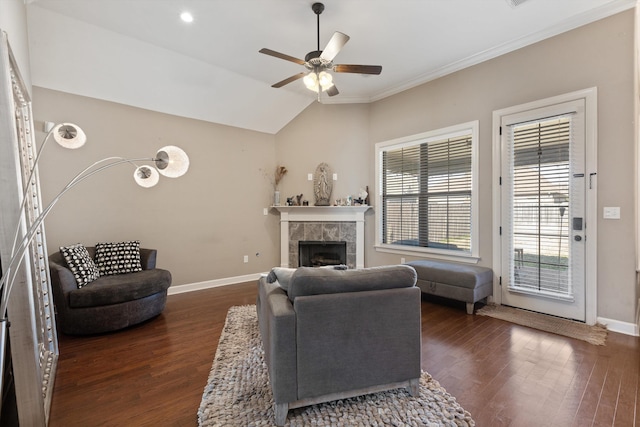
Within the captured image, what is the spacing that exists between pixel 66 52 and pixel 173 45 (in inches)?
42.6

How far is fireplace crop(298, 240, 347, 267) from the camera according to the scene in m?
5.18

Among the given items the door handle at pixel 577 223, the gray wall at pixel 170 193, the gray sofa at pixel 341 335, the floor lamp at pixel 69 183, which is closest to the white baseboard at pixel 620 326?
the door handle at pixel 577 223

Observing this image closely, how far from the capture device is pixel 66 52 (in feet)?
10.3

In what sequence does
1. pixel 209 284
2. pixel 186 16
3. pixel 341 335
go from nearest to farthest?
pixel 341 335, pixel 186 16, pixel 209 284

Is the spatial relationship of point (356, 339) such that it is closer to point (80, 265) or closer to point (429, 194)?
point (80, 265)

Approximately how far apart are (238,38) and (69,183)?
8.08ft

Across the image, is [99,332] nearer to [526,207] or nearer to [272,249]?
[272,249]

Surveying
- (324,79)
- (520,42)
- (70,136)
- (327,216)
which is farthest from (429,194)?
(70,136)

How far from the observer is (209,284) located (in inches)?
179

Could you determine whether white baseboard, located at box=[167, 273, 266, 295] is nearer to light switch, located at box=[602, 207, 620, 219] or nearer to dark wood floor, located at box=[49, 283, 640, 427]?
dark wood floor, located at box=[49, 283, 640, 427]

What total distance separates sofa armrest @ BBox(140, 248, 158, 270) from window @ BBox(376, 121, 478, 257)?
3.39 metres

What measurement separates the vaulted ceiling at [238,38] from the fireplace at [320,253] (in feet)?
8.93

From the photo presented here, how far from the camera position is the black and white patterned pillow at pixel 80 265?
9.55ft

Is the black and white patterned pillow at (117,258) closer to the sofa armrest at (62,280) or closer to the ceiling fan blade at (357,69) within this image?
the sofa armrest at (62,280)
